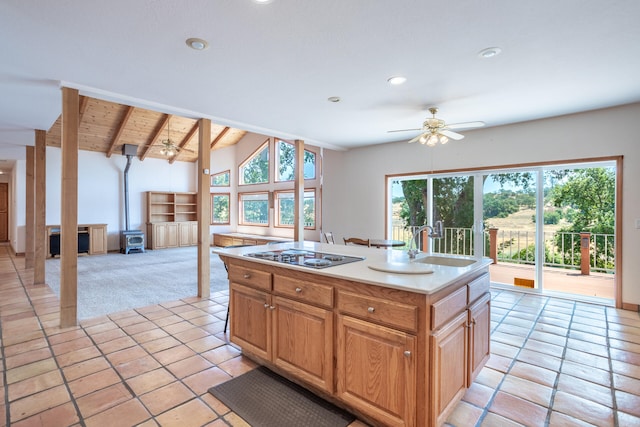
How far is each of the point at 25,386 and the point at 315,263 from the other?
2246 millimetres

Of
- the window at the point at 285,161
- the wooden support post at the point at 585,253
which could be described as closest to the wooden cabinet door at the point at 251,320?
the wooden support post at the point at 585,253

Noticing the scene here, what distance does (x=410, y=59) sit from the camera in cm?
273

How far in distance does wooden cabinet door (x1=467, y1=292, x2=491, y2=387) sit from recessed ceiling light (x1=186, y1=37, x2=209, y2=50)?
108 inches

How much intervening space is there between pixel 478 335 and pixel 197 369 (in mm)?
2157

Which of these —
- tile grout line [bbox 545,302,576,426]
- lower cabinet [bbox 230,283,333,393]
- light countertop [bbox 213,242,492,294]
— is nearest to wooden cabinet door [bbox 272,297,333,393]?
lower cabinet [bbox 230,283,333,393]

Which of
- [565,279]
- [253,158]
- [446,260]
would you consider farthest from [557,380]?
[253,158]

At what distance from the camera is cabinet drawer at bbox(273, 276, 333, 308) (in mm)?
1982

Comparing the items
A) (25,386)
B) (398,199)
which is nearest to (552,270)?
(398,199)

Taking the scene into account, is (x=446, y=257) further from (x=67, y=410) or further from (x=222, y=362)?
(x=67, y=410)

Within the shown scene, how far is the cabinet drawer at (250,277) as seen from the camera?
7.79ft

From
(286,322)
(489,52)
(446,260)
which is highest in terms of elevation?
(489,52)

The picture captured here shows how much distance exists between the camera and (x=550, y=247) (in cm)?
496

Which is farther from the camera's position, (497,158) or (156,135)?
(156,135)

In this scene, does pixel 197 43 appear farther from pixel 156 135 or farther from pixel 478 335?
pixel 156 135
